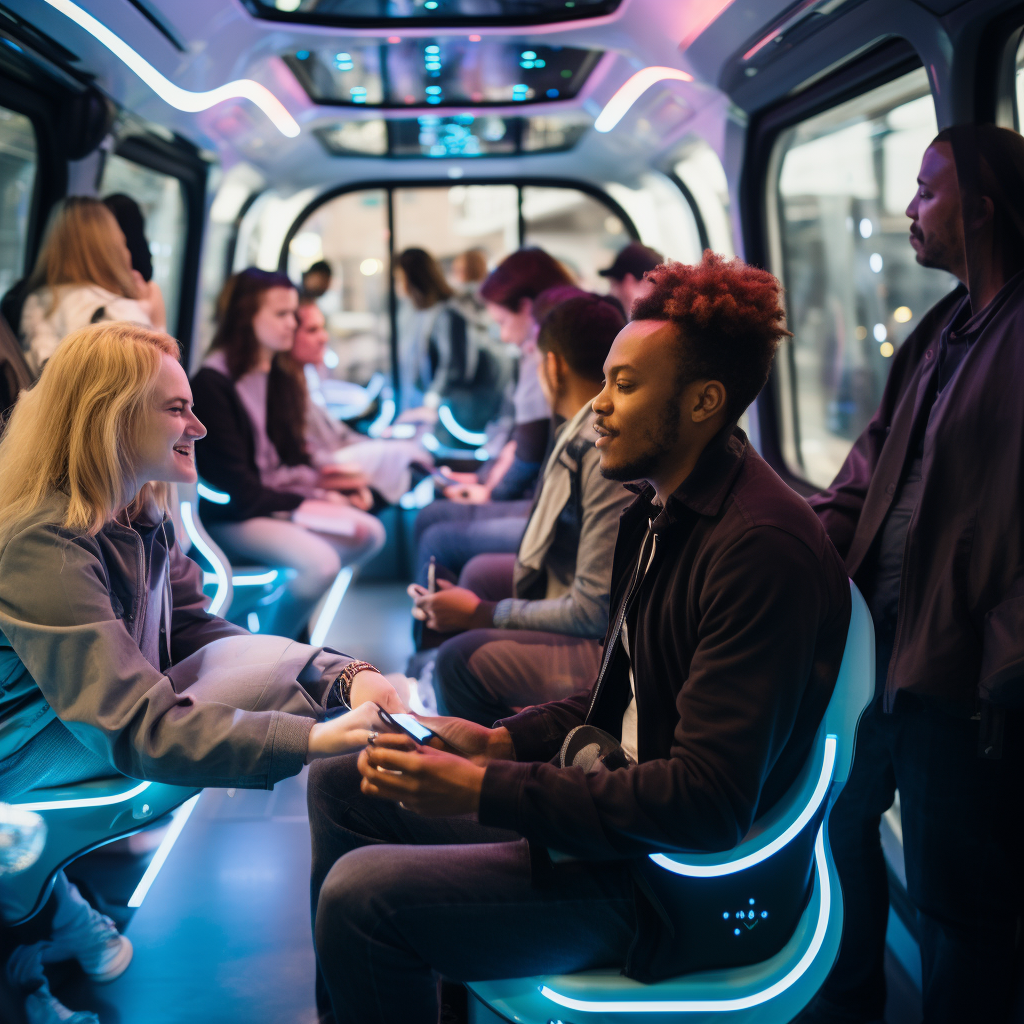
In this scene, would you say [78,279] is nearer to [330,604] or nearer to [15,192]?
[15,192]

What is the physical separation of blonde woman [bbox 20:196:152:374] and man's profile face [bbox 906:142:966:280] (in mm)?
2406

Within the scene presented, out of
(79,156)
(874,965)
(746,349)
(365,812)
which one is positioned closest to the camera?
(746,349)

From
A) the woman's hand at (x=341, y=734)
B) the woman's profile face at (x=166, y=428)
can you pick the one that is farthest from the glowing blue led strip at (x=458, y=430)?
the woman's hand at (x=341, y=734)

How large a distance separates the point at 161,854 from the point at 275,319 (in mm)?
2345

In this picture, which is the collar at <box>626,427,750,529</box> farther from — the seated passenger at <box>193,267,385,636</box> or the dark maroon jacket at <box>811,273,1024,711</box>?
the seated passenger at <box>193,267,385,636</box>

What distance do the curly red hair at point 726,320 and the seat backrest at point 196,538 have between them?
5.20 ft

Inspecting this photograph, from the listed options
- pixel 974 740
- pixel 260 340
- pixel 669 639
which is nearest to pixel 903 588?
pixel 974 740

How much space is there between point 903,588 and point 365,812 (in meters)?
1.17

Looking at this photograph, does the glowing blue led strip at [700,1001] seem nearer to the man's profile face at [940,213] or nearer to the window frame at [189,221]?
the man's profile face at [940,213]

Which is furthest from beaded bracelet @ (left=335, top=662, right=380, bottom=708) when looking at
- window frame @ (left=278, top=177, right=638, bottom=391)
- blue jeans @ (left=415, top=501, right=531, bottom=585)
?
window frame @ (left=278, top=177, right=638, bottom=391)

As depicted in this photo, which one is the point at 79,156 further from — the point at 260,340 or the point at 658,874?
the point at 658,874

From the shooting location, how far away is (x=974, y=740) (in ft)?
5.91

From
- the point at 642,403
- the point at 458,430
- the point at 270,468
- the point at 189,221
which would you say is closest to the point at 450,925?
the point at 642,403

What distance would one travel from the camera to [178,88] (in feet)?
11.7
